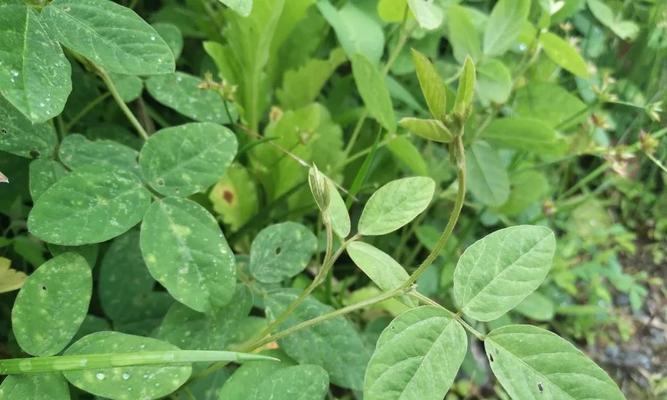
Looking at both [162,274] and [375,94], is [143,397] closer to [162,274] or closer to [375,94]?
→ [162,274]

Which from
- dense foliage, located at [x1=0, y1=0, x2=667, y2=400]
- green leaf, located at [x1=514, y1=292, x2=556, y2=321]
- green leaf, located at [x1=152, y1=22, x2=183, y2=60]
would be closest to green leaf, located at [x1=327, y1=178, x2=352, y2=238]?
dense foliage, located at [x1=0, y1=0, x2=667, y2=400]

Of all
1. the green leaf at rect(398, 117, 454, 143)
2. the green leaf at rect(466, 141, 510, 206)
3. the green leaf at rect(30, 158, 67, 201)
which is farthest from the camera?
the green leaf at rect(466, 141, 510, 206)

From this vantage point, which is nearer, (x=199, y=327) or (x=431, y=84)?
(x=431, y=84)

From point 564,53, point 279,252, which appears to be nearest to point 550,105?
point 564,53

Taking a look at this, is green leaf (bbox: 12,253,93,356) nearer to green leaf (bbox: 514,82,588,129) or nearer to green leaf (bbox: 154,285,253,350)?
→ green leaf (bbox: 154,285,253,350)


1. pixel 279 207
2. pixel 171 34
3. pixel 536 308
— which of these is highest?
pixel 171 34

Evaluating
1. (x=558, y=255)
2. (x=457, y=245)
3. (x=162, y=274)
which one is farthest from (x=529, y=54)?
(x=162, y=274)

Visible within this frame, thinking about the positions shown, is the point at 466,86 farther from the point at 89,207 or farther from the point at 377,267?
the point at 89,207
